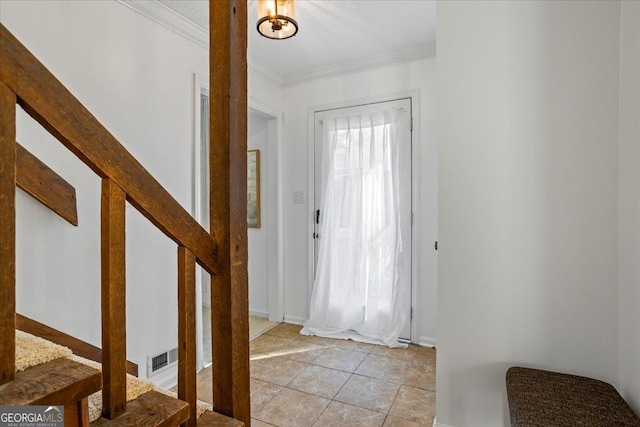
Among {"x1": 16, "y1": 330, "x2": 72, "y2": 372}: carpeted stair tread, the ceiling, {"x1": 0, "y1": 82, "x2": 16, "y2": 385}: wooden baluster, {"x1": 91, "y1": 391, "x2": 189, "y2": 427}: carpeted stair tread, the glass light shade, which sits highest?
the ceiling

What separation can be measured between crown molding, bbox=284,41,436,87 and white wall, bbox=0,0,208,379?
1073 mm

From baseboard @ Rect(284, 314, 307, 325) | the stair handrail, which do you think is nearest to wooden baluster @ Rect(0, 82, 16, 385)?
the stair handrail

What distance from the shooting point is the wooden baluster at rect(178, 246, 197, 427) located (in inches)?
38.0

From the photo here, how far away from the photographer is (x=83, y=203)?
178 centimetres

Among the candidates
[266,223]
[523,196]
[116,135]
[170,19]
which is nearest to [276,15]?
[170,19]

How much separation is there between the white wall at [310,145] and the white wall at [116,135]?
44.1 inches

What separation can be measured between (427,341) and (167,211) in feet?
8.52

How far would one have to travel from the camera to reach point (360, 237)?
306cm

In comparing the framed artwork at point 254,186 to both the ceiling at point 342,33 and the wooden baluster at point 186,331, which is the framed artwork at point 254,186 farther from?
the wooden baluster at point 186,331

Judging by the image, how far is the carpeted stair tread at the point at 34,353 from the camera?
725 mm

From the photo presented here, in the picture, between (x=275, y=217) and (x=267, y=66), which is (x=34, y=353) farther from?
(x=267, y=66)

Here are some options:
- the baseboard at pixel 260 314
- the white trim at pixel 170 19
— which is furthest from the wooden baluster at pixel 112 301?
the baseboard at pixel 260 314

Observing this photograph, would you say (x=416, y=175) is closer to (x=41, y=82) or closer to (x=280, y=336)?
(x=280, y=336)

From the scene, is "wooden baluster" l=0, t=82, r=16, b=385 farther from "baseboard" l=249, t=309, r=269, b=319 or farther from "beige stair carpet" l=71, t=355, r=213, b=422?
"baseboard" l=249, t=309, r=269, b=319
